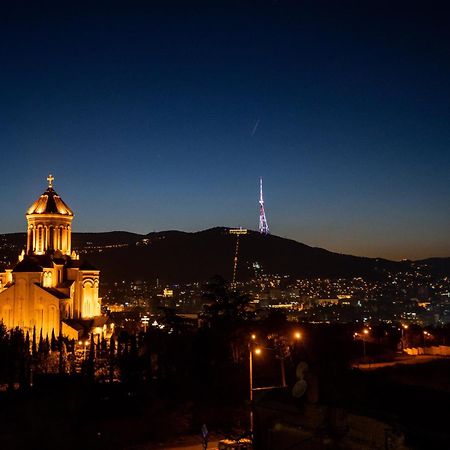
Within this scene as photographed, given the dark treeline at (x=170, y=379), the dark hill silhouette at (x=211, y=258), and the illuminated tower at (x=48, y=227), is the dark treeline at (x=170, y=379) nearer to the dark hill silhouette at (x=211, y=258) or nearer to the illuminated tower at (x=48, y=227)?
the illuminated tower at (x=48, y=227)

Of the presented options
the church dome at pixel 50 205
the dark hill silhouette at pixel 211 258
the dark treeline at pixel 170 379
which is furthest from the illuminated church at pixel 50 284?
the dark hill silhouette at pixel 211 258

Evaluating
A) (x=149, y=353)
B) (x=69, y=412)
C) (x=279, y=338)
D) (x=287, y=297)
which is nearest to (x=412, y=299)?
(x=287, y=297)

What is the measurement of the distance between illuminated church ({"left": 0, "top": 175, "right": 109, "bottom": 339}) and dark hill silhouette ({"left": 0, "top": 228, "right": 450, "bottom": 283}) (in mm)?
79942

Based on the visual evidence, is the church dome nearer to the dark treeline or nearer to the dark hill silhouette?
the dark treeline

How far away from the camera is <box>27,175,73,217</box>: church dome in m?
53.5

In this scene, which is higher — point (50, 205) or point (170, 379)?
point (50, 205)

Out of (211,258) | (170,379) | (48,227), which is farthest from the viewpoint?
(211,258)

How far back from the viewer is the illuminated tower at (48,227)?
173 ft

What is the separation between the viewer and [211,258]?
156 m

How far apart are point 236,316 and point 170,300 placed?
75435mm

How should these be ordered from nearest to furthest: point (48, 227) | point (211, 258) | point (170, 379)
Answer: point (170, 379) → point (48, 227) → point (211, 258)

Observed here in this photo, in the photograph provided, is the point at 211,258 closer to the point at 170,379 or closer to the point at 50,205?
the point at 50,205

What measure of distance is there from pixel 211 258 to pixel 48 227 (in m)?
103

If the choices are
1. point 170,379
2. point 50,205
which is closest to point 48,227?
point 50,205
